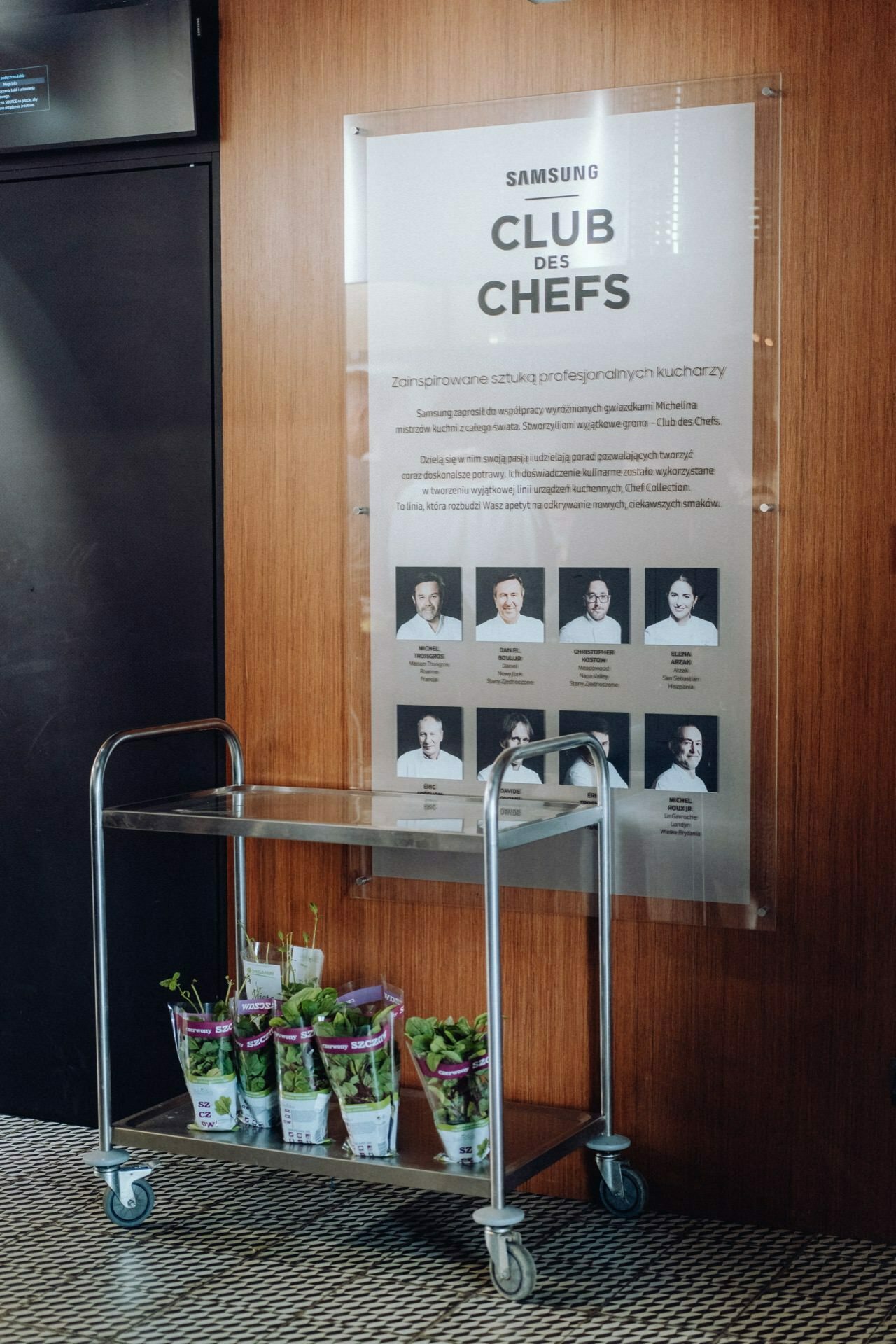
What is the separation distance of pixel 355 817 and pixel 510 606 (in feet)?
1.90

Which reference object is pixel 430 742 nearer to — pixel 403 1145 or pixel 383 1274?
pixel 403 1145

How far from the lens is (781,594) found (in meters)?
2.91

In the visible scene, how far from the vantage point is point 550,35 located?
120 inches

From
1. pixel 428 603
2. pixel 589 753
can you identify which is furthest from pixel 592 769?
pixel 428 603

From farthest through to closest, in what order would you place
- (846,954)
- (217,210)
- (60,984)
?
(60,984) → (217,210) → (846,954)

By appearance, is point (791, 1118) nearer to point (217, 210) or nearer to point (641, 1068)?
point (641, 1068)

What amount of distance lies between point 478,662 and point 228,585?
25.3 inches

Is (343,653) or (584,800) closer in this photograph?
(584,800)

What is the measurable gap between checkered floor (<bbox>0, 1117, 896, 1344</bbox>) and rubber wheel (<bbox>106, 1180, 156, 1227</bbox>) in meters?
0.03

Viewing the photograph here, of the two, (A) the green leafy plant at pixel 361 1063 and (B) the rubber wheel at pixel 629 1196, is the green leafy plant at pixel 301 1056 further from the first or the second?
(B) the rubber wheel at pixel 629 1196

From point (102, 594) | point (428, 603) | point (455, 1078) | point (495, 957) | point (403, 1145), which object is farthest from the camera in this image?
point (102, 594)

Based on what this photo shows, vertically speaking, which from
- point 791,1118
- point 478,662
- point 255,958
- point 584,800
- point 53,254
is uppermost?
point 53,254

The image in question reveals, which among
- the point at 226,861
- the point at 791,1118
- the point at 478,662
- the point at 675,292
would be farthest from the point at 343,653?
the point at 791,1118

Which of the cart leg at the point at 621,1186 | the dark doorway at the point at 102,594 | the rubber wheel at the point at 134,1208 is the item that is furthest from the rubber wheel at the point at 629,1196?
the dark doorway at the point at 102,594
